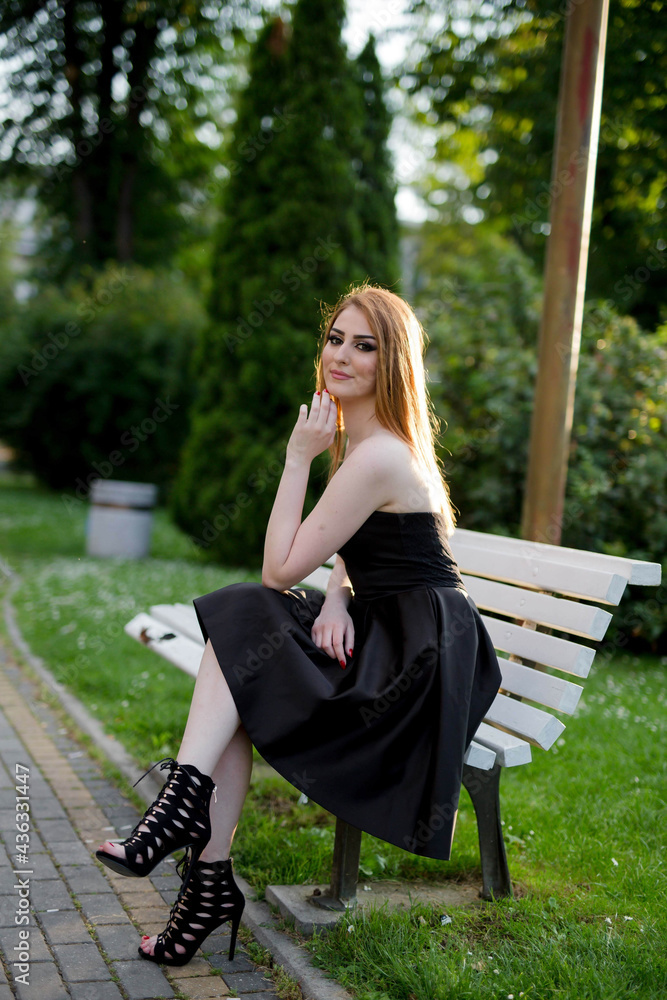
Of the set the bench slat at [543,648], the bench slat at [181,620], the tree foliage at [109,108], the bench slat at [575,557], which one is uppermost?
the tree foliage at [109,108]

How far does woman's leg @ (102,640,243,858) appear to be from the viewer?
2.31 metres

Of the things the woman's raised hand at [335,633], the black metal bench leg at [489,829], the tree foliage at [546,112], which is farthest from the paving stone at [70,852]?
the tree foliage at [546,112]

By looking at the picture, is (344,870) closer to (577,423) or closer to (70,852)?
(70,852)

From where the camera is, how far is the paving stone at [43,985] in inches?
83.6

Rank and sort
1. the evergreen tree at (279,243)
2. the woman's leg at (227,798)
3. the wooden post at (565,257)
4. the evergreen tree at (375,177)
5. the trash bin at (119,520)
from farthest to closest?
1. the trash bin at (119,520)
2. the evergreen tree at (375,177)
3. the evergreen tree at (279,243)
4. the wooden post at (565,257)
5. the woman's leg at (227,798)

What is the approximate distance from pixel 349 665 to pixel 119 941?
0.98 metres

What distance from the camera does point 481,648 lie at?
2631 millimetres

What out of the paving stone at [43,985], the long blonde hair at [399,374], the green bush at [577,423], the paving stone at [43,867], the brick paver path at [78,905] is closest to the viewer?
the paving stone at [43,985]

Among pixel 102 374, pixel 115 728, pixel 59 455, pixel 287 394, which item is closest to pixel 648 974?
pixel 115 728

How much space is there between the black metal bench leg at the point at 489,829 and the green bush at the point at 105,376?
13.2m

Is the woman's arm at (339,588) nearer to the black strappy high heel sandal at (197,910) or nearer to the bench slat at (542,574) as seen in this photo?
the bench slat at (542,574)

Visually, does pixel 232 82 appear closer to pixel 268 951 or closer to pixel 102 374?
pixel 102 374

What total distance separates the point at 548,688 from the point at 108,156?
2101 cm

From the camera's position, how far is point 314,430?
2662mm
